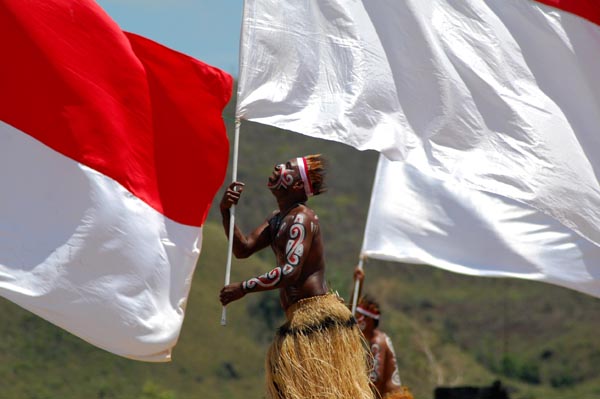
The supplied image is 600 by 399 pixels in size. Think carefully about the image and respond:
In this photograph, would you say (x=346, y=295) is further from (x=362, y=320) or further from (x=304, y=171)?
(x=304, y=171)

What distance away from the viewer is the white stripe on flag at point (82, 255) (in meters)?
6.32

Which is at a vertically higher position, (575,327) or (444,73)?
(444,73)

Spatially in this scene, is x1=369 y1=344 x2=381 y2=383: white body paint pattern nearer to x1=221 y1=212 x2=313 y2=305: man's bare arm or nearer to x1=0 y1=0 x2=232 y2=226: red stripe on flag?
x1=221 y1=212 x2=313 y2=305: man's bare arm

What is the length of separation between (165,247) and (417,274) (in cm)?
3651

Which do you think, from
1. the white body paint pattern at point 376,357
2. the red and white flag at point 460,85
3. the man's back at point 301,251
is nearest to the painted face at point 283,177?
the man's back at point 301,251

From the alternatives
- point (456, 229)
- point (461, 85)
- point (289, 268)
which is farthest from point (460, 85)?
point (456, 229)

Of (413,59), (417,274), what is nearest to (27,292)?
(413,59)

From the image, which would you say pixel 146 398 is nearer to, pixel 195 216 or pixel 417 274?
pixel 195 216

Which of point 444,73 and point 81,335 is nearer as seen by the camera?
point 81,335

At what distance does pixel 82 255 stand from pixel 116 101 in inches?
36.3

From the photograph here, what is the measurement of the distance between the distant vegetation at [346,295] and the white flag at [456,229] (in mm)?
13080

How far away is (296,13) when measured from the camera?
7070 millimetres

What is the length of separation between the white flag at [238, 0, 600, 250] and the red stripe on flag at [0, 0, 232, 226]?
505 millimetres

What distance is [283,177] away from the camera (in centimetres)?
691
